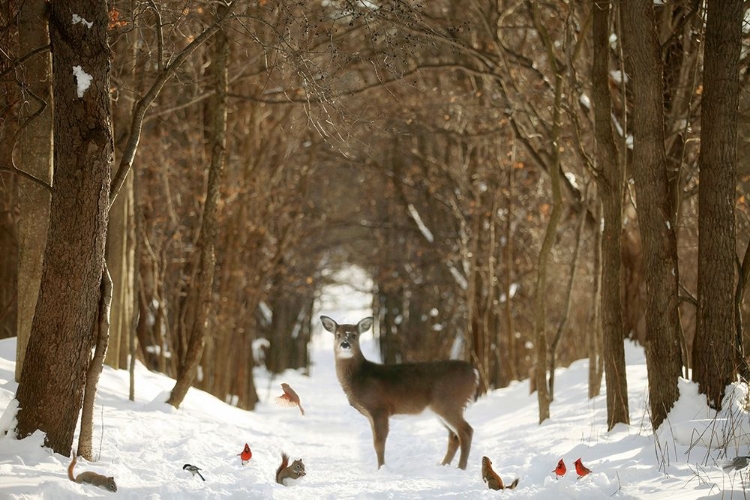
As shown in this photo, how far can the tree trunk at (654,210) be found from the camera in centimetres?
1002

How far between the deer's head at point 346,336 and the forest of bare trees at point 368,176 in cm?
230

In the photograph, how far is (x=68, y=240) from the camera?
25.3ft

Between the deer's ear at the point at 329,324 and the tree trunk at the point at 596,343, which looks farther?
the tree trunk at the point at 596,343

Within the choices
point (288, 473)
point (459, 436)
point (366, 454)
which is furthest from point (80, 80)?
point (366, 454)

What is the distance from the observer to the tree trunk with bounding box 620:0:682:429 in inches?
394

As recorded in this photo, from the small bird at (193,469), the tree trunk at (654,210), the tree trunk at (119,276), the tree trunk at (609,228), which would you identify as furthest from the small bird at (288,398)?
the tree trunk at (654,210)

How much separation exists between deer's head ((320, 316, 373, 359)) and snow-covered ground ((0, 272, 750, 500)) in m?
1.38

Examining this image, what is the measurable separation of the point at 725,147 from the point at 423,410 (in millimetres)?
4930

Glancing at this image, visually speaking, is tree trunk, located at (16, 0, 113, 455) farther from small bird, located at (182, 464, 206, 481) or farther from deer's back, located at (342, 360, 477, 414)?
deer's back, located at (342, 360, 477, 414)

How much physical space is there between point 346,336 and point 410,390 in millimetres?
1126

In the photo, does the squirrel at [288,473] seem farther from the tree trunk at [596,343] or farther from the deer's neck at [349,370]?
the tree trunk at [596,343]

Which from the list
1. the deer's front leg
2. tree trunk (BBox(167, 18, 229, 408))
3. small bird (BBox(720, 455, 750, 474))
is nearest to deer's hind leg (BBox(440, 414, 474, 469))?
the deer's front leg

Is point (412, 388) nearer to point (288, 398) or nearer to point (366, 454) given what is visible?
point (288, 398)

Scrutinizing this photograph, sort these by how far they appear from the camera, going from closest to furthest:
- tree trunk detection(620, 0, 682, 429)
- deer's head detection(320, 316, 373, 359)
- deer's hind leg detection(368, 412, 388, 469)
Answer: tree trunk detection(620, 0, 682, 429), deer's hind leg detection(368, 412, 388, 469), deer's head detection(320, 316, 373, 359)
